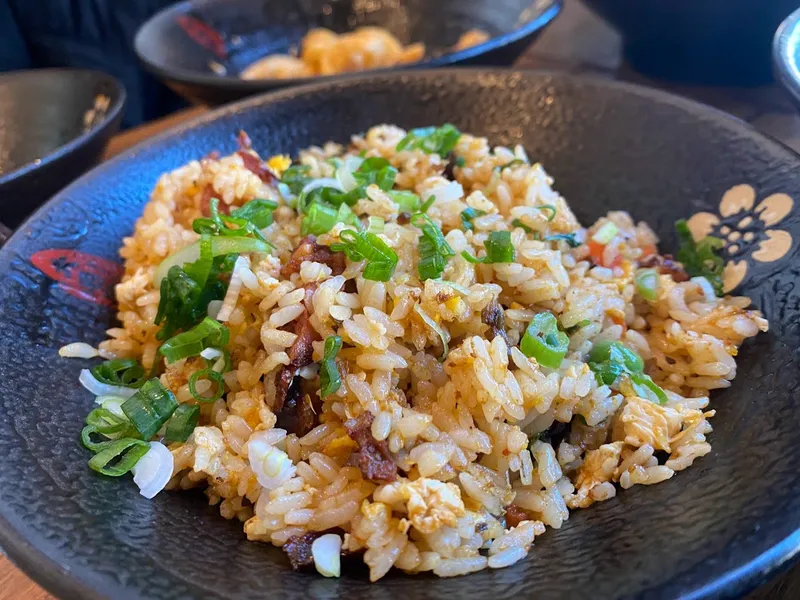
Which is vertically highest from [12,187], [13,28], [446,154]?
[446,154]

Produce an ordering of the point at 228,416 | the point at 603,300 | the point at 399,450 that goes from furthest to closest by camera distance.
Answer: the point at 603,300 < the point at 228,416 < the point at 399,450

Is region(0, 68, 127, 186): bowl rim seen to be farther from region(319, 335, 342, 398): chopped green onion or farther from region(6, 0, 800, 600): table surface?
region(319, 335, 342, 398): chopped green onion

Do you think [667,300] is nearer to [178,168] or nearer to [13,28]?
[178,168]

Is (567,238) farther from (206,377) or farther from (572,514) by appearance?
(206,377)

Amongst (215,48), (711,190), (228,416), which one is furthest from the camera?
(215,48)

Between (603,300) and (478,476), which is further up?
(603,300)

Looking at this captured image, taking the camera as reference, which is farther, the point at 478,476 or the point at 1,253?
the point at 1,253

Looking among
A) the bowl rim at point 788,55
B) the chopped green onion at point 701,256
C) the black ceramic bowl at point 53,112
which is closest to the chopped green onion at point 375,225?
the chopped green onion at point 701,256

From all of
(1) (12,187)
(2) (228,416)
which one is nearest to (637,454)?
(2) (228,416)
